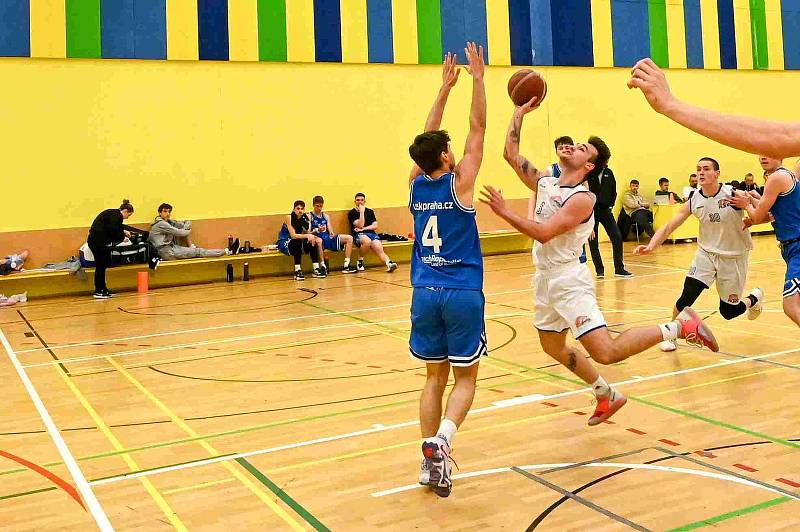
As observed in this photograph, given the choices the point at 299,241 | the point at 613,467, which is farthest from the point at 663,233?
the point at 299,241

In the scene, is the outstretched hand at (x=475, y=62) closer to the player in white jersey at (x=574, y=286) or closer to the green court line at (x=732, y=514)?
the player in white jersey at (x=574, y=286)

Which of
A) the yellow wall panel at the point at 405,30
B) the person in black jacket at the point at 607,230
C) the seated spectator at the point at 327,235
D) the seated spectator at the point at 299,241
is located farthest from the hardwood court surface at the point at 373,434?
the yellow wall panel at the point at 405,30

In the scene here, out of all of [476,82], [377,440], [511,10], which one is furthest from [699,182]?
[511,10]

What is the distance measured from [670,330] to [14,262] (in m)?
10.2

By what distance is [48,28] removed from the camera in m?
12.4

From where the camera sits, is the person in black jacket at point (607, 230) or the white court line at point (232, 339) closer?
the white court line at point (232, 339)

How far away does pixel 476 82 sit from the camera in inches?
159

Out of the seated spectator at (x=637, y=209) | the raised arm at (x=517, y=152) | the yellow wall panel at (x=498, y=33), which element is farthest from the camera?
the seated spectator at (x=637, y=209)

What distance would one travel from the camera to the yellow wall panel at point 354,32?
1445 cm

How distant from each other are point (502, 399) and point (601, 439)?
104 centimetres

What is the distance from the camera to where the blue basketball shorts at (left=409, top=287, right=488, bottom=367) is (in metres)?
3.79

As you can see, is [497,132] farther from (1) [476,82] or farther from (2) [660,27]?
(1) [476,82]

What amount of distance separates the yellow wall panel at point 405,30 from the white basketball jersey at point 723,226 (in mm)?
9473

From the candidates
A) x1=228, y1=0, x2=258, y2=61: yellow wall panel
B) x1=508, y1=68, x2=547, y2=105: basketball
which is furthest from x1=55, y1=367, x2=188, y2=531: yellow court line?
x1=228, y1=0, x2=258, y2=61: yellow wall panel
